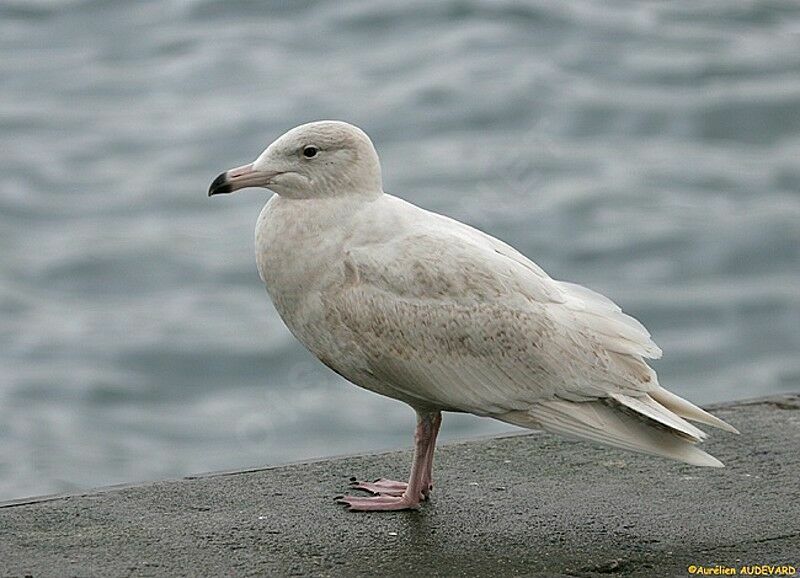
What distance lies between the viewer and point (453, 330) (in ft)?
19.3

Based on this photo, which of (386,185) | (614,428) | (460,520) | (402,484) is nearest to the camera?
(614,428)

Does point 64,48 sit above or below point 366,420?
above

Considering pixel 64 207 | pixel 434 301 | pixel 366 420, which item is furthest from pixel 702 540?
pixel 64 207

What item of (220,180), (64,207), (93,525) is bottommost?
(64,207)

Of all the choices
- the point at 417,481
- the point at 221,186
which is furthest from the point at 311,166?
the point at 417,481

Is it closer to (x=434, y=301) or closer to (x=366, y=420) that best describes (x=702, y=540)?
(x=434, y=301)

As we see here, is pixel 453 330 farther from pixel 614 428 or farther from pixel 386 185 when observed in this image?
pixel 386 185

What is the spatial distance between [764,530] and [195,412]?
8.77 meters

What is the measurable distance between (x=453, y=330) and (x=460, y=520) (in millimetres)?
720

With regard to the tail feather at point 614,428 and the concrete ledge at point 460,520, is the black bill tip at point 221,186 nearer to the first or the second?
the concrete ledge at point 460,520

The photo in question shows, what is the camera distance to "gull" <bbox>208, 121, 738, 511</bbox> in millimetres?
5844

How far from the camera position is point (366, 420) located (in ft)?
44.9

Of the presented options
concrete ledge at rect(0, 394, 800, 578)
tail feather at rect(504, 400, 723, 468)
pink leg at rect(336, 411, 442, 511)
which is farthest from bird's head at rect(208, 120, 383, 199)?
concrete ledge at rect(0, 394, 800, 578)

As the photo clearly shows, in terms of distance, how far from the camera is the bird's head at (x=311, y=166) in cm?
601
